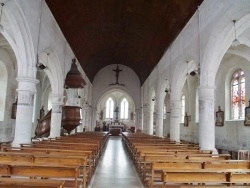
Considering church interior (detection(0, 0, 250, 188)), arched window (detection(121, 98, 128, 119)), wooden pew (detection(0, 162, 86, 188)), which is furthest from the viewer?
arched window (detection(121, 98, 128, 119))

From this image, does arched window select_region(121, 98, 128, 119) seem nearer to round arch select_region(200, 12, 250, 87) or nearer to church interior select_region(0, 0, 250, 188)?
church interior select_region(0, 0, 250, 188)

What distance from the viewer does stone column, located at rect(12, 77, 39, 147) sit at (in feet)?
27.5

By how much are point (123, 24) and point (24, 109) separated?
9192mm

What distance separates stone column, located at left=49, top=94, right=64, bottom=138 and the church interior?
0.05m

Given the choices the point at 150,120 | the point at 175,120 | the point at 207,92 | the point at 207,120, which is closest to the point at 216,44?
the point at 207,92

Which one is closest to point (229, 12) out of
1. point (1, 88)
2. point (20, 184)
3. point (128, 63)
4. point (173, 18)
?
point (173, 18)

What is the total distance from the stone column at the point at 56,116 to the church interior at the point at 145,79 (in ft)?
0.17

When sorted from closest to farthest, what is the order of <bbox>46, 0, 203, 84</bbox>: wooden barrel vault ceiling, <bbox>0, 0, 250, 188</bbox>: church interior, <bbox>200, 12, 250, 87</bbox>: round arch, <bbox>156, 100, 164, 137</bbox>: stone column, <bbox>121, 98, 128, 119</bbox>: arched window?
<bbox>0, 0, 250, 188</bbox>: church interior
<bbox>200, 12, 250, 87</bbox>: round arch
<bbox>46, 0, 203, 84</bbox>: wooden barrel vault ceiling
<bbox>156, 100, 164, 137</bbox>: stone column
<bbox>121, 98, 128, 119</bbox>: arched window

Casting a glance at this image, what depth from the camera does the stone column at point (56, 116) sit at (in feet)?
42.1

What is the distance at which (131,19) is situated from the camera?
47.8 feet

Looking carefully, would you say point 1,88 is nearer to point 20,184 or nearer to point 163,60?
point 163,60

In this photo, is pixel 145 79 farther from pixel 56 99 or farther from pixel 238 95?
pixel 56 99

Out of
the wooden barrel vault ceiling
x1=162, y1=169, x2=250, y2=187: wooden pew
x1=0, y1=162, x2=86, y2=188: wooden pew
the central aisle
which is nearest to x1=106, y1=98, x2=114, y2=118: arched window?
the wooden barrel vault ceiling

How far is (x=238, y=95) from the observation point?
13.5 m
